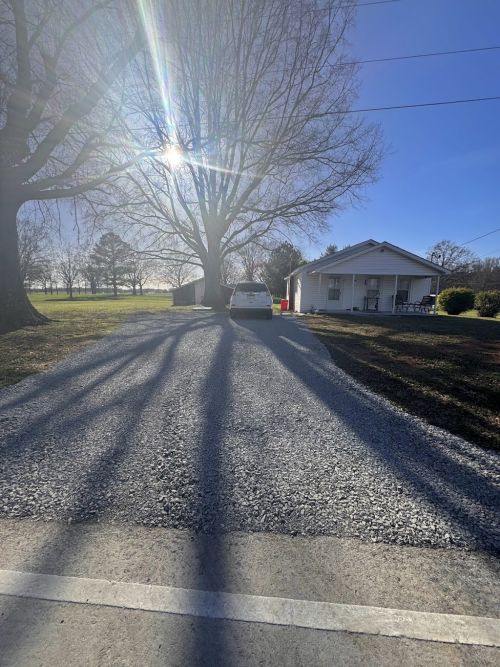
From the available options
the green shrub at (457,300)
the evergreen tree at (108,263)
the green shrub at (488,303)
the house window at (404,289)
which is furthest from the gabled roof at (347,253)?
the evergreen tree at (108,263)

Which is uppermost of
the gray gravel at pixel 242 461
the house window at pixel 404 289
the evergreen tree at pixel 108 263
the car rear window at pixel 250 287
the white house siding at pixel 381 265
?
the evergreen tree at pixel 108 263

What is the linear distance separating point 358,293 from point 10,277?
19.4 meters

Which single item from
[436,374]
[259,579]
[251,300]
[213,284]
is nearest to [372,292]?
[213,284]

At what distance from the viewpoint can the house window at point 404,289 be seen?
22375mm

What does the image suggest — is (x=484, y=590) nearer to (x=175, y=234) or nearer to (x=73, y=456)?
(x=73, y=456)

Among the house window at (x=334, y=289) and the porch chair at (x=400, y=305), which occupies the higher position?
the house window at (x=334, y=289)

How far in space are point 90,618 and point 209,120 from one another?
18205 millimetres

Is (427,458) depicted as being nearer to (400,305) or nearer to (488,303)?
(400,305)

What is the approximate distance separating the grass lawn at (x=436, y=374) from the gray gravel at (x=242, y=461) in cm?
45

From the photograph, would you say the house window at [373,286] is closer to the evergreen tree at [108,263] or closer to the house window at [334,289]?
the house window at [334,289]

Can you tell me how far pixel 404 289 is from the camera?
22578 millimetres

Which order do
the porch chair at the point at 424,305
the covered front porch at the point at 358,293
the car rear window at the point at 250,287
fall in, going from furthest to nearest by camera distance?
the covered front porch at the point at 358,293
the porch chair at the point at 424,305
the car rear window at the point at 250,287

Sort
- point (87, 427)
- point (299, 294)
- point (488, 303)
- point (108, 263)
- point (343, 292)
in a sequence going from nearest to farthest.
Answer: point (87, 427), point (343, 292), point (299, 294), point (488, 303), point (108, 263)

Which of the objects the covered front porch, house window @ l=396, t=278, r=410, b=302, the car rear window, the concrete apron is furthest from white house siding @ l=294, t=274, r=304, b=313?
the concrete apron
